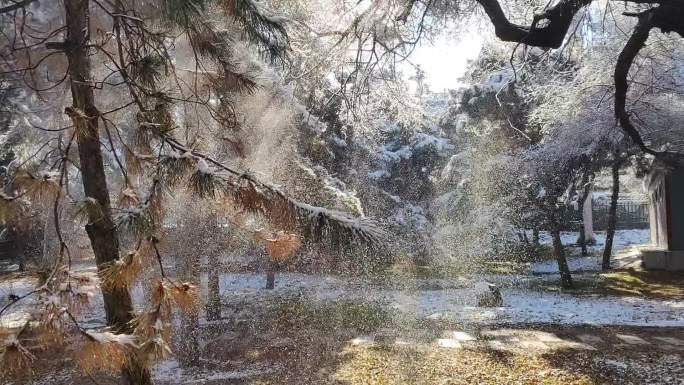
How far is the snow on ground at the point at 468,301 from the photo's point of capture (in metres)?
8.84

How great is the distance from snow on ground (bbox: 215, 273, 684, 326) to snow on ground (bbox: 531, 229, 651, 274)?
4.44 metres

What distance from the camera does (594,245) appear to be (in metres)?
20.3

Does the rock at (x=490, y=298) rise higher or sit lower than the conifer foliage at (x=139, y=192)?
lower

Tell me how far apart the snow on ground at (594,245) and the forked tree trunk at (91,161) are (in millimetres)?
15004

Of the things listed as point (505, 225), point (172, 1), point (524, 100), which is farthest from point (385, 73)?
point (505, 225)

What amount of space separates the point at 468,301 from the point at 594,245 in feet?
38.5

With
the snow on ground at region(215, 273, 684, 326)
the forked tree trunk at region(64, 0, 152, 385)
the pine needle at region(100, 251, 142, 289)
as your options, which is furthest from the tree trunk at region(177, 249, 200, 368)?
the pine needle at region(100, 251, 142, 289)

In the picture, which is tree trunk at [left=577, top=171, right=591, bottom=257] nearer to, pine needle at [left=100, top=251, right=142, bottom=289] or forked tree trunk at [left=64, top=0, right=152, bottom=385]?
forked tree trunk at [left=64, top=0, right=152, bottom=385]

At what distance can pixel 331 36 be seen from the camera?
224 inches

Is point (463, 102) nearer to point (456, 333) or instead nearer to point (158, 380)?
point (456, 333)

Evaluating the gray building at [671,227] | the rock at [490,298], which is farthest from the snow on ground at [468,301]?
the gray building at [671,227]

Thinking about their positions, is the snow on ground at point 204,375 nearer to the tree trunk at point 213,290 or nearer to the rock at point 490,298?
the tree trunk at point 213,290

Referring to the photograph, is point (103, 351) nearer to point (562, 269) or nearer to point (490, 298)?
point (490, 298)

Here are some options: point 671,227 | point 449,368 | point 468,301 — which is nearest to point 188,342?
point 449,368
